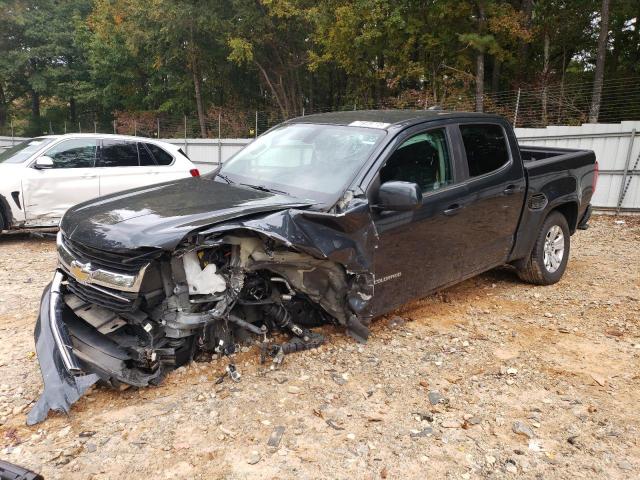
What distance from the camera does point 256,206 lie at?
318cm

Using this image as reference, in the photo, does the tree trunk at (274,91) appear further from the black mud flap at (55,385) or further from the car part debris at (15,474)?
the car part debris at (15,474)

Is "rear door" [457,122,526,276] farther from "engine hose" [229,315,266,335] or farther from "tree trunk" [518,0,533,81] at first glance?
"tree trunk" [518,0,533,81]

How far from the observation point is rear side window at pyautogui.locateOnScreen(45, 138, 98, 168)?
7.09 metres

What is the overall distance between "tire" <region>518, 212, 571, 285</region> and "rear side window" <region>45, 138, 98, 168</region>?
636 cm

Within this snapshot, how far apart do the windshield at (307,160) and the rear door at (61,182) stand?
3833 mm

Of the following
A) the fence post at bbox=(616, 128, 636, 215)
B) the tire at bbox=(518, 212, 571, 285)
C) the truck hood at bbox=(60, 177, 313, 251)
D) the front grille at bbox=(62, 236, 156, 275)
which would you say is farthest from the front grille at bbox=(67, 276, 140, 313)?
the fence post at bbox=(616, 128, 636, 215)

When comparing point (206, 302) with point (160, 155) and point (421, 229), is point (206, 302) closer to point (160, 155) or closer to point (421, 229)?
point (421, 229)

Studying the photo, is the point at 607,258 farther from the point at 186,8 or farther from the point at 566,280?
the point at 186,8

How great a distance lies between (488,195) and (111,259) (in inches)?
126

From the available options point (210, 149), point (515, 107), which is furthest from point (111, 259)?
point (210, 149)

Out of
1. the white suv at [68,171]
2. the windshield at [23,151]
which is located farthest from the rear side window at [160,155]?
the windshield at [23,151]

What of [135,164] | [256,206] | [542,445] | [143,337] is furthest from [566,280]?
[135,164]

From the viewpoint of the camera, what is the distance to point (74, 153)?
23.7 feet

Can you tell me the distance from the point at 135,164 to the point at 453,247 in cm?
564
